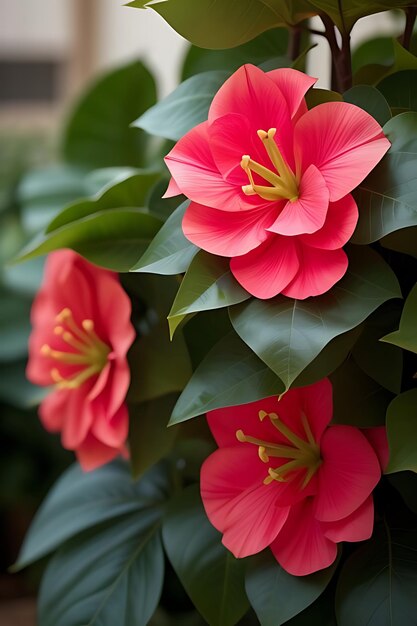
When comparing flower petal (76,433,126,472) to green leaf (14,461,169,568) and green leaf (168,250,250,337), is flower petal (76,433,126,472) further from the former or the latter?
green leaf (168,250,250,337)

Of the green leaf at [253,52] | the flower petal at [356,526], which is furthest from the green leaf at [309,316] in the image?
the green leaf at [253,52]

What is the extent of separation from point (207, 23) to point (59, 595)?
0.43 meters

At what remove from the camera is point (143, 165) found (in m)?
0.93

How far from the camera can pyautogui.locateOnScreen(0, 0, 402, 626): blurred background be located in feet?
3.27

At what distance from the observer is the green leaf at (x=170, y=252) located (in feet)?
1.62

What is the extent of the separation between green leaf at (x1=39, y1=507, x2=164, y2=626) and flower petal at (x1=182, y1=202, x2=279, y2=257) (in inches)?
10.7

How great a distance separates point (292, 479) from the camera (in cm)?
51

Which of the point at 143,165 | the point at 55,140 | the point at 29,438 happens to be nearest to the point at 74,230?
the point at 143,165

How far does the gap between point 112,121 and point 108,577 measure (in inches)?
20.2

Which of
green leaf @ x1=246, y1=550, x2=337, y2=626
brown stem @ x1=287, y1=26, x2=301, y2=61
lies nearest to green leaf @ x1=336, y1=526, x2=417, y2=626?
green leaf @ x1=246, y1=550, x2=337, y2=626

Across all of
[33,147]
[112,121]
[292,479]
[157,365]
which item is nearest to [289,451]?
[292,479]

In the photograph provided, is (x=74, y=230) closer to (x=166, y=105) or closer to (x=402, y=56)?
(x=166, y=105)

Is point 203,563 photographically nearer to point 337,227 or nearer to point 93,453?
point 93,453

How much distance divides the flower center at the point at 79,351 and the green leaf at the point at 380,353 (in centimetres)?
21
